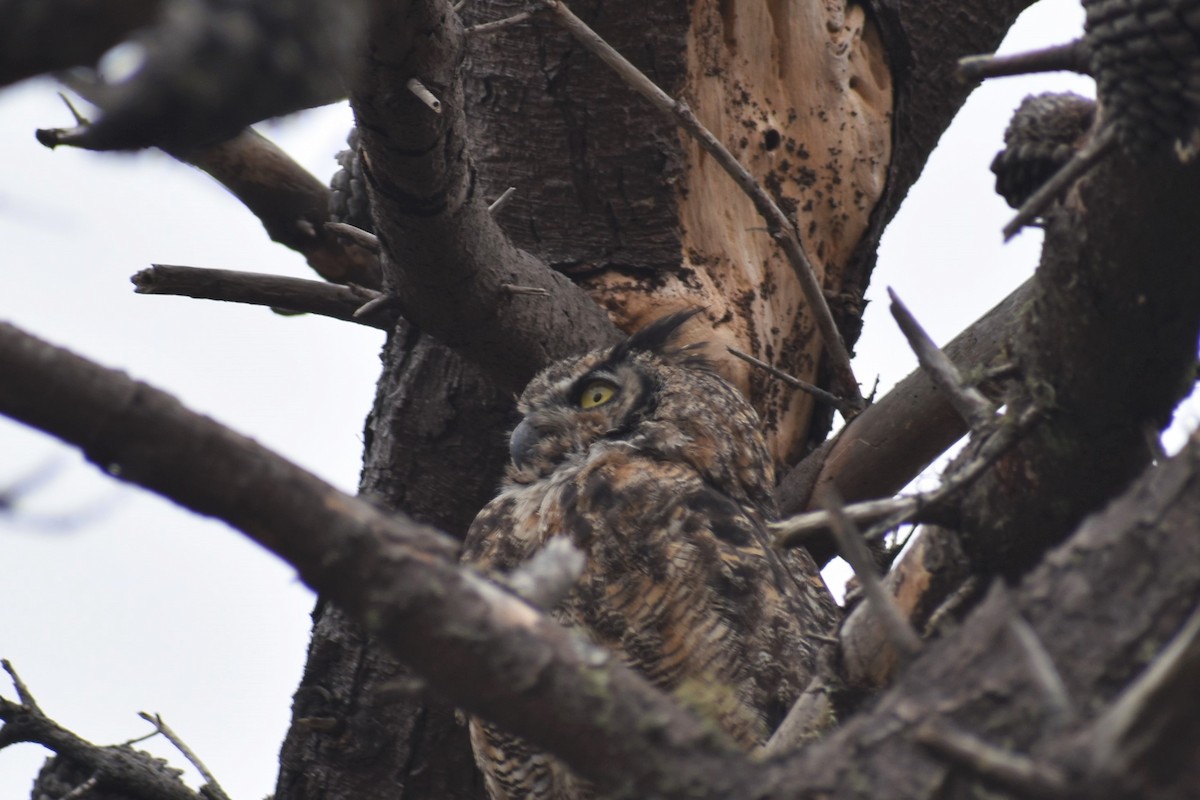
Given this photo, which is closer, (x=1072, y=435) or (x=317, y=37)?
(x=317, y=37)

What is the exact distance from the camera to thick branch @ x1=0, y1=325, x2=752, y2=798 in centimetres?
88

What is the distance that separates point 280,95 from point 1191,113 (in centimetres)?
81

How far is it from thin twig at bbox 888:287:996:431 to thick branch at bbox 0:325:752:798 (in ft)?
1.79

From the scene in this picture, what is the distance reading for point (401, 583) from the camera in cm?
93

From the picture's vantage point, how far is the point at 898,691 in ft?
3.13

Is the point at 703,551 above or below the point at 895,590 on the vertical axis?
above

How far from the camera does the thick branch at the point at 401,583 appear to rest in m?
0.88

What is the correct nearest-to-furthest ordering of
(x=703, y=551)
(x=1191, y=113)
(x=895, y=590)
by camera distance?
(x=1191, y=113) < (x=895, y=590) < (x=703, y=551)

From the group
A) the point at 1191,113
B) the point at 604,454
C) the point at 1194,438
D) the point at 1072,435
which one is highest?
the point at 604,454

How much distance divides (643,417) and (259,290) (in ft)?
2.69

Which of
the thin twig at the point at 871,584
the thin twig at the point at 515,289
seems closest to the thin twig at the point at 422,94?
the thin twig at the point at 515,289

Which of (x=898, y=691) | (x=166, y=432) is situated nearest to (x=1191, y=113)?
(x=898, y=691)

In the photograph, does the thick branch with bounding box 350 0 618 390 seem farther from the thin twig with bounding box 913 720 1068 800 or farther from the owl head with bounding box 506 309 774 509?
the thin twig with bounding box 913 720 1068 800

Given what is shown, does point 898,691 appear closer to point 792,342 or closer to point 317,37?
point 317,37
